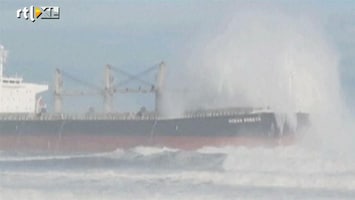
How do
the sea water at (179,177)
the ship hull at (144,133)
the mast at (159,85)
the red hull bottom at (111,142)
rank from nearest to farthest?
1. the sea water at (179,177)
2. the red hull bottom at (111,142)
3. the ship hull at (144,133)
4. the mast at (159,85)

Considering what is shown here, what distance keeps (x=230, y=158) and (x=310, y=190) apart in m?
9.31

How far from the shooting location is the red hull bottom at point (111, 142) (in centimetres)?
4081

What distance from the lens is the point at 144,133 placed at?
42.8 meters

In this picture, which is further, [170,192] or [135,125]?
[135,125]

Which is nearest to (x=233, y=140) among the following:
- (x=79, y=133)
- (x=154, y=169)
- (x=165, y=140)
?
(x=165, y=140)

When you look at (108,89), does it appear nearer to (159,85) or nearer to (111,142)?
(159,85)

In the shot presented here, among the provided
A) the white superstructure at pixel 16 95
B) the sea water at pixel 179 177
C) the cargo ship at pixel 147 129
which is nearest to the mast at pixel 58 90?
the white superstructure at pixel 16 95

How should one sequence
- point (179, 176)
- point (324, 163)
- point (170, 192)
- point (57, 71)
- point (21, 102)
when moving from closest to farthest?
point (170, 192)
point (179, 176)
point (324, 163)
point (21, 102)
point (57, 71)

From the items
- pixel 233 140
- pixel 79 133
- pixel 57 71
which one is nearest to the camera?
pixel 233 140

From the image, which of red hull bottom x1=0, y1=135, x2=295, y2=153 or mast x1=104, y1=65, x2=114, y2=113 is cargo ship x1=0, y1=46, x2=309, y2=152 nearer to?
red hull bottom x1=0, y1=135, x2=295, y2=153

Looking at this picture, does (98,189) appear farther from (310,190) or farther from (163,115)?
(163,115)

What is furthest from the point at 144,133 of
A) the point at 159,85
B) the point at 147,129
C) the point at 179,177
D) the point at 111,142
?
the point at 179,177

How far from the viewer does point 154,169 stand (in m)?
30.5

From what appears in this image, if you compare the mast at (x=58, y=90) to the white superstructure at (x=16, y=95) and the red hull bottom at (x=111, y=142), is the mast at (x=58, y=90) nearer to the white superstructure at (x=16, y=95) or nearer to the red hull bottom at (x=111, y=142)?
the white superstructure at (x=16, y=95)
